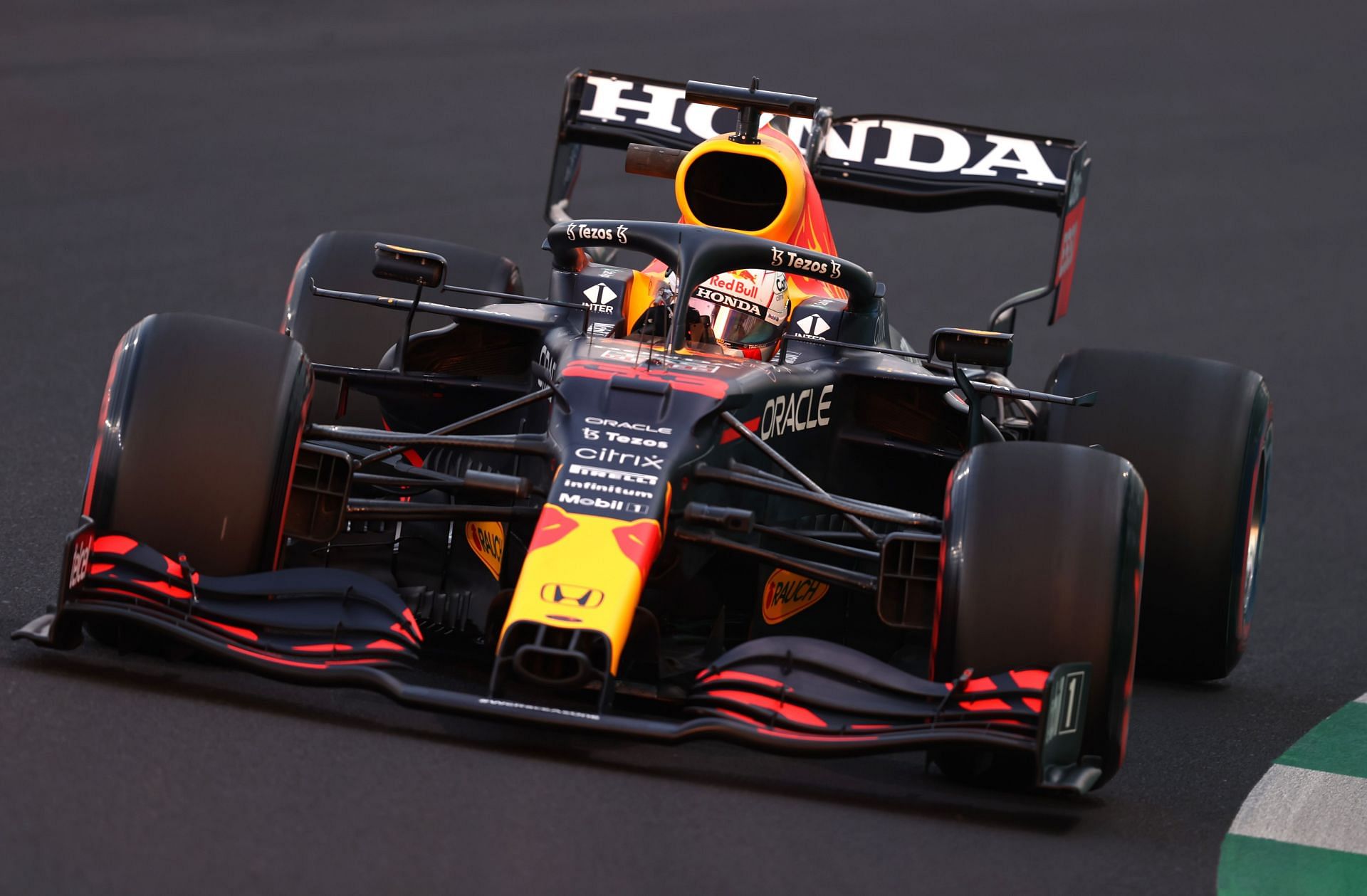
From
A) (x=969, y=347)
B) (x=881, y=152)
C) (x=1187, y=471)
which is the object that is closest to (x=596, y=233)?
(x=969, y=347)

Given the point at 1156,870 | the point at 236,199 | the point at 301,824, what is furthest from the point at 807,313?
the point at 236,199

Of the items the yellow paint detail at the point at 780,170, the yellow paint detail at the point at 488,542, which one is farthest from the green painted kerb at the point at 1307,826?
the yellow paint detail at the point at 780,170

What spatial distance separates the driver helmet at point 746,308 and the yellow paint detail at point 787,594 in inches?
34.8

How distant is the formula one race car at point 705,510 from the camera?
561 cm

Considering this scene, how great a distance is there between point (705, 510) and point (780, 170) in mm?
2177

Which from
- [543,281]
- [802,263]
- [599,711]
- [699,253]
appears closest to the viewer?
[599,711]

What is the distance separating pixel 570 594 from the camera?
557cm

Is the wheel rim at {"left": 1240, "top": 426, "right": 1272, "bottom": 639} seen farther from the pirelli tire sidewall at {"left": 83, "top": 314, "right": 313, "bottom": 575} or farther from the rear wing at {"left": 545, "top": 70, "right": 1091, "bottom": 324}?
the pirelli tire sidewall at {"left": 83, "top": 314, "right": 313, "bottom": 575}

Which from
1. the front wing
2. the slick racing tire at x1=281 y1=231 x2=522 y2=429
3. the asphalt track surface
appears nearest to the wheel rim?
the asphalt track surface

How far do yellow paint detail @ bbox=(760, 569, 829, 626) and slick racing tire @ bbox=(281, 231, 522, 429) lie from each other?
2.46m

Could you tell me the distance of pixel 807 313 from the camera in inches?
299

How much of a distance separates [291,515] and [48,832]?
77.0 inches

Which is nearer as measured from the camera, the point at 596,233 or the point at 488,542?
the point at 488,542

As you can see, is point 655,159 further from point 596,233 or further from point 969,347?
point 969,347
